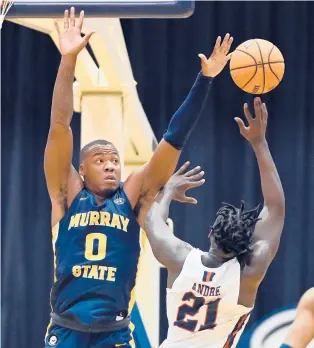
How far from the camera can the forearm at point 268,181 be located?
441cm

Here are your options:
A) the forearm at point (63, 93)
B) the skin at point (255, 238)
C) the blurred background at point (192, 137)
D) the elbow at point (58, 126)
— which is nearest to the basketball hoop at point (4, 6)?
the forearm at point (63, 93)

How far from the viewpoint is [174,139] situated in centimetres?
455

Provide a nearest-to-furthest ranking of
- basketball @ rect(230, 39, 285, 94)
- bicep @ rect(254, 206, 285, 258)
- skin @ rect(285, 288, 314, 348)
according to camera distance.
Answer: 1. skin @ rect(285, 288, 314, 348)
2. bicep @ rect(254, 206, 285, 258)
3. basketball @ rect(230, 39, 285, 94)

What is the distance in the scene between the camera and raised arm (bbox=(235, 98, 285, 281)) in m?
4.31

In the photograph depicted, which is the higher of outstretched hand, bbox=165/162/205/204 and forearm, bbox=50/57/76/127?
forearm, bbox=50/57/76/127

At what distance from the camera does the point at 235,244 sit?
4254 mm

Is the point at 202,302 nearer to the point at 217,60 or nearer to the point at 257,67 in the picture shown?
the point at 217,60

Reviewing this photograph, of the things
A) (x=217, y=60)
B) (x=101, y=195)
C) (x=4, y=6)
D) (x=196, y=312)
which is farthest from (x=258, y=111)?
(x=4, y=6)

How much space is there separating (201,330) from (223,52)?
1267 millimetres

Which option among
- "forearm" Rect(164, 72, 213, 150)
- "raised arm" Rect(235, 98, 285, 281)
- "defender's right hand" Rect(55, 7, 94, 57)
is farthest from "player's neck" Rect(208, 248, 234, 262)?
"defender's right hand" Rect(55, 7, 94, 57)

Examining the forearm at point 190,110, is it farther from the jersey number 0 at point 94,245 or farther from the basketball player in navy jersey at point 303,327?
the basketball player in navy jersey at point 303,327

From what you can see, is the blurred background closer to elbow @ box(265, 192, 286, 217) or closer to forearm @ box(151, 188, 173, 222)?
forearm @ box(151, 188, 173, 222)

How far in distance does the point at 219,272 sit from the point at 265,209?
39cm

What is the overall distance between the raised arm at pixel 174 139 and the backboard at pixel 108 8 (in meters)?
0.49
